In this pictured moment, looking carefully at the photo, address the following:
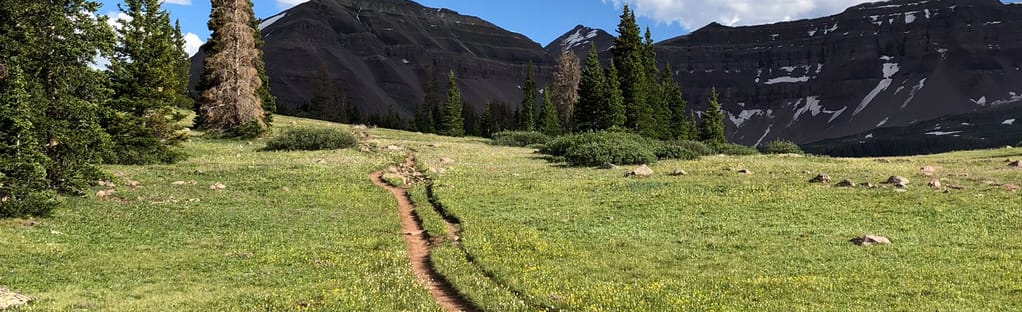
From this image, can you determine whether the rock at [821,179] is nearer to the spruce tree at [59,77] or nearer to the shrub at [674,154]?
the shrub at [674,154]

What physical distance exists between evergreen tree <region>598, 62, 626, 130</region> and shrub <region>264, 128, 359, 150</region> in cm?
3106

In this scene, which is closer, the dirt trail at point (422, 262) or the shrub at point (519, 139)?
the dirt trail at point (422, 262)

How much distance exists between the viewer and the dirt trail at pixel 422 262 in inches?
570

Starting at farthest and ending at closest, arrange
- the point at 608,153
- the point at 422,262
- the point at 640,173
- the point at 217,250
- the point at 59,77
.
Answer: the point at 608,153 < the point at 640,173 < the point at 59,77 < the point at 217,250 < the point at 422,262

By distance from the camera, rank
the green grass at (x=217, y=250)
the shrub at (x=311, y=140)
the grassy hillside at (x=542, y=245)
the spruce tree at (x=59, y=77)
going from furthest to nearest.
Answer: the shrub at (x=311, y=140) → the spruce tree at (x=59, y=77) → the green grass at (x=217, y=250) → the grassy hillside at (x=542, y=245)

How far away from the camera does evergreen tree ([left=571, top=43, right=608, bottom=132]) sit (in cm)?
7812

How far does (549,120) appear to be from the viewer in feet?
352

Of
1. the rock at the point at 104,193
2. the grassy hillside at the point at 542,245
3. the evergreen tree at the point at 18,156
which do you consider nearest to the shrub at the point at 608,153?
the grassy hillside at the point at 542,245

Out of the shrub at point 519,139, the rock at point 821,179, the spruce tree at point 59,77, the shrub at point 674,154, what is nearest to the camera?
the spruce tree at point 59,77

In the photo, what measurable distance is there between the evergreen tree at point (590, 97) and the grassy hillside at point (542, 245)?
1716 inches

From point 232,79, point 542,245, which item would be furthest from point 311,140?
point 542,245

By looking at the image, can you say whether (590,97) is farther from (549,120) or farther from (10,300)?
(10,300)

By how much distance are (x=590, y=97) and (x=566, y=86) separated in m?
32.8

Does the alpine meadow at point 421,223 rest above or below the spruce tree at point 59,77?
below
